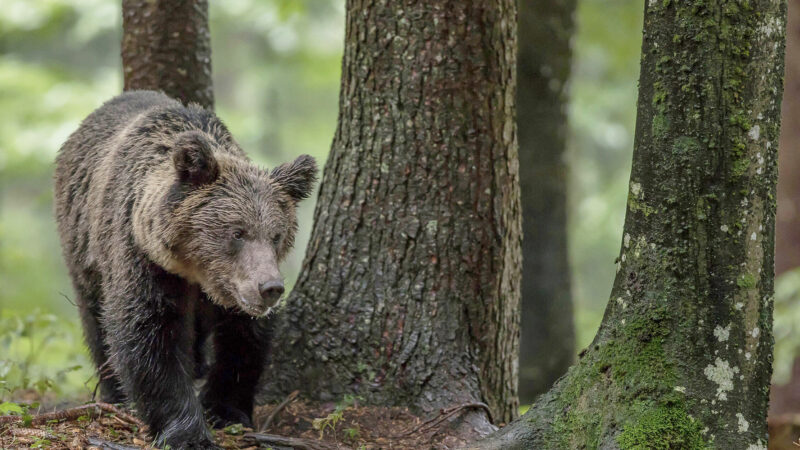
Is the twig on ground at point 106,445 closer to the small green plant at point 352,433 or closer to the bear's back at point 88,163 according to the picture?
the small green plant at point 352,433

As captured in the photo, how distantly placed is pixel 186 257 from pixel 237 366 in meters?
1.11

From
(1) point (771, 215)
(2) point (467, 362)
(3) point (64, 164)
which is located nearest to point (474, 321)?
(2) point (467, 362)

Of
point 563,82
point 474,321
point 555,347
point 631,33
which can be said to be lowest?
point 555,347

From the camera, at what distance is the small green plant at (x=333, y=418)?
512 cm

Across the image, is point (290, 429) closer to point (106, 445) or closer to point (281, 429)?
point (281, 429)

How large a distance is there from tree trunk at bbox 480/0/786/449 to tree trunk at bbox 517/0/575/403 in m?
5.35

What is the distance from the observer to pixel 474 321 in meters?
5.62

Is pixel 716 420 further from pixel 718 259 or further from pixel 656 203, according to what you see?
pixel 656 203

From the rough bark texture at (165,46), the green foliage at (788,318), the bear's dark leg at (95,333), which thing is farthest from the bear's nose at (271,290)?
the green foliage at (788,318)

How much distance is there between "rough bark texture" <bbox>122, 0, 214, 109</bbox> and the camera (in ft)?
22.6

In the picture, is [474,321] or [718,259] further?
[474,321]

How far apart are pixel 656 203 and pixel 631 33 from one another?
1000 cm

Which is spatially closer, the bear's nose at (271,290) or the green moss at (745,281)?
the green moss at (745,281)

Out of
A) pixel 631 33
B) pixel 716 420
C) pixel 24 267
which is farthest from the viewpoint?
pixel 24 267
